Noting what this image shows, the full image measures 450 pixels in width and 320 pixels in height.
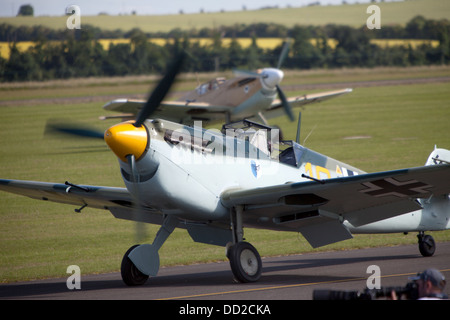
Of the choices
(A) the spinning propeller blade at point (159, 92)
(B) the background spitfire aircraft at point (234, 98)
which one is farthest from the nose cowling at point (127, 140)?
(B) the background spitfire aircraft at point (234, 98)

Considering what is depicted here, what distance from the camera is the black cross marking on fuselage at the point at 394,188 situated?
939 centimetres

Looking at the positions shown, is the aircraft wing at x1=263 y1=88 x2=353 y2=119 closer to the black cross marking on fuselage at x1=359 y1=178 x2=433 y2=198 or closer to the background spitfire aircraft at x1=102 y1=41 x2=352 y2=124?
the background spitfire aircraft at x1=102 y1=41 x2=352 y2=124

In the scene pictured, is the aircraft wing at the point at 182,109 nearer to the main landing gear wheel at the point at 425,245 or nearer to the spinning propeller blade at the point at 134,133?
the main landing gear wheel at the point at 425,245

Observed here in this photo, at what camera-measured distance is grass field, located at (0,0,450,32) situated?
89656 mm

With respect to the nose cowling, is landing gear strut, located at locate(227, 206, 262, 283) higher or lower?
lower

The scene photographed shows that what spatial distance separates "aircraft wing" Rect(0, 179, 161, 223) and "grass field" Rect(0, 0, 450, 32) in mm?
57570

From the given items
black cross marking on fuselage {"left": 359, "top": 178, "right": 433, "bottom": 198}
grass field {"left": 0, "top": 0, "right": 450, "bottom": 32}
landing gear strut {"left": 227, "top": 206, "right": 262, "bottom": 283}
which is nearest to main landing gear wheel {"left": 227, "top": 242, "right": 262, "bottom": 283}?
landing gear strut {"left": 227, "top": 206, "right": 262, "bottom": 283}

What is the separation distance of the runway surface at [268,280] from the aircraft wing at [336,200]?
2.68 feet

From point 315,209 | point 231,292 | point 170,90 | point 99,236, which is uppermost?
point 170,90

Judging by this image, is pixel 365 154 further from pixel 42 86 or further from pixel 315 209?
pixel 42 86

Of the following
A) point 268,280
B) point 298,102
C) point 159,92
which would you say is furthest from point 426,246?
point 298,102
